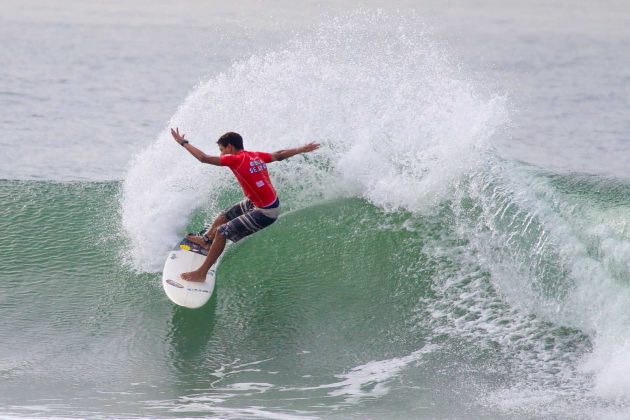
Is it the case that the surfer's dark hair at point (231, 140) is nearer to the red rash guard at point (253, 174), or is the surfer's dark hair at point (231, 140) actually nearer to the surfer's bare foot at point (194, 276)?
the red rash guard at point (253, 174)

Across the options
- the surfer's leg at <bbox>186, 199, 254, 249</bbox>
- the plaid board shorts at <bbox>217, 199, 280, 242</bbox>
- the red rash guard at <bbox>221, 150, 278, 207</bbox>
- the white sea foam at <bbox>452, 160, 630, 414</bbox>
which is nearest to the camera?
Answer: the white sea foam at <bbox>452, 160, 630, 414</bbox>

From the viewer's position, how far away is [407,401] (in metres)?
8.34

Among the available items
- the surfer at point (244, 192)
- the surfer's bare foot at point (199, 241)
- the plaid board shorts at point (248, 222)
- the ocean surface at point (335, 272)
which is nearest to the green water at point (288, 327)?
the ocean surface at point (335, 272)

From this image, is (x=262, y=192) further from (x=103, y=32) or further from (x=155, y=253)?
(x=103, y=32)

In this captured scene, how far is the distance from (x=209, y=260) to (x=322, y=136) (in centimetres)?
426

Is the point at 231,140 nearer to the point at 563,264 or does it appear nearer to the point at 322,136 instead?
the point at 563,264

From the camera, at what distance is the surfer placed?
955 cm

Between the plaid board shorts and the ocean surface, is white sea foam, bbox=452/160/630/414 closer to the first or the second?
the ocean surface

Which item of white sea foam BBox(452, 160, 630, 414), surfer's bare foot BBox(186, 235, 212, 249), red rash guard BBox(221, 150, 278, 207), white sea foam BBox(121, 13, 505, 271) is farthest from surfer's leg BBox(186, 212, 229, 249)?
white sea foam BBox(452, 160, 630, 414)

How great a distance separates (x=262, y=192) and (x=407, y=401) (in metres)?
2.67

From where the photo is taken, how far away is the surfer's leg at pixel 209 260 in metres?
9.80

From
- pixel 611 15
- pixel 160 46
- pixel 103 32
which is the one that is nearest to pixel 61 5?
pixel 103 32

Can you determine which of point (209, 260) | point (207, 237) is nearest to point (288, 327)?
point (209, 260)

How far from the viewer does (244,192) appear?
32.1ft
